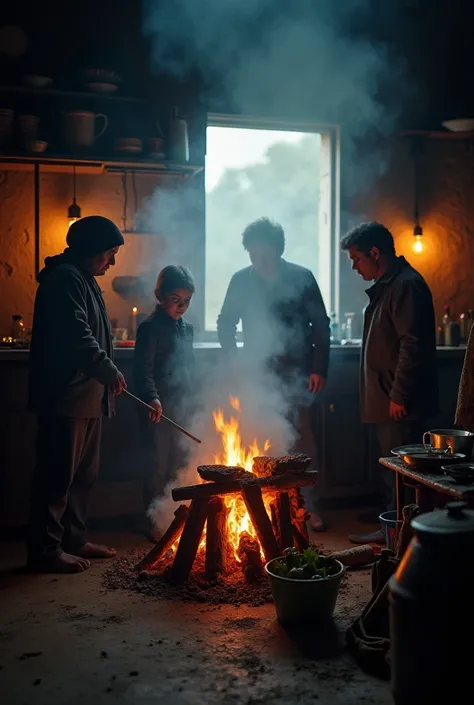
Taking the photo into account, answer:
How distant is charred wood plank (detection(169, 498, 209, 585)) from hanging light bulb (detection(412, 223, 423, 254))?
13.3ft

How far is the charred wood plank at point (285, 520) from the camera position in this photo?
4.22 metres

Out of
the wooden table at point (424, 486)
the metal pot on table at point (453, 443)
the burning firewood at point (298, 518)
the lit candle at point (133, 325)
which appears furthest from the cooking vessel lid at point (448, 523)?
the lit candle at point (133, 325)

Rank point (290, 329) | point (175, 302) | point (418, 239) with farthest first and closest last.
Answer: point (418, 239)
point (290, 329)
point (175, 302)

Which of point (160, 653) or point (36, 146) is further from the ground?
point (36, 146)

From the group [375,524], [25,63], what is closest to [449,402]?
[375,524]

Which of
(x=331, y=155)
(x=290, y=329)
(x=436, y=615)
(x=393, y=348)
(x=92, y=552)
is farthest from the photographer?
(x=331, y=155)

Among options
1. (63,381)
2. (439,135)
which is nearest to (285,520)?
(63,381)

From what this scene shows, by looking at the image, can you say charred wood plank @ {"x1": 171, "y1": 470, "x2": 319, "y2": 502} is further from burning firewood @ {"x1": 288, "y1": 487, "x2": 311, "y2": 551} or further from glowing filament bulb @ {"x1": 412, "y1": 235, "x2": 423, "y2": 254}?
glowing filament bulb @ {"x1": 412, "y1": 235, "x2": 423, "y2": 254}

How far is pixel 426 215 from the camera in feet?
23.8

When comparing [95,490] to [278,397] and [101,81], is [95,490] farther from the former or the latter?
[101,81]

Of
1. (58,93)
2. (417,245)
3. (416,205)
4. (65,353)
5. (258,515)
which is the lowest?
(258,515)

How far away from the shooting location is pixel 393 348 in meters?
4.93

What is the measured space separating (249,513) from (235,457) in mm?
673

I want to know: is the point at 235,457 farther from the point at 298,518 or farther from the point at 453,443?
the point at 453,443
